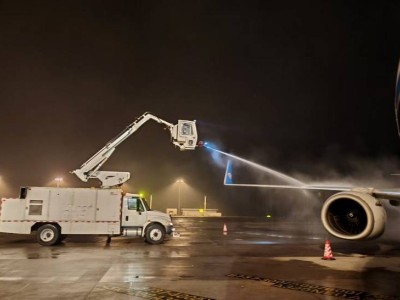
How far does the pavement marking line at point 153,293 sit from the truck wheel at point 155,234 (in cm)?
998

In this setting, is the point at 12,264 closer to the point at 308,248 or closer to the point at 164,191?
the point at 308,248

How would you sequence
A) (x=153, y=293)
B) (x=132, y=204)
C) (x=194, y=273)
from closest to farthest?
1. (x=153, y=293)
2. (x=194, y=273)
3. (x=132, y=204)

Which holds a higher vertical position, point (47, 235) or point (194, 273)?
point (47, 235)

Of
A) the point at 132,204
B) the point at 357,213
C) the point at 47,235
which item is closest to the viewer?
the point at 357,213

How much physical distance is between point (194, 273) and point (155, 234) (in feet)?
27.2

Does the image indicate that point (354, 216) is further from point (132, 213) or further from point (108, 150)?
point (108, 150)

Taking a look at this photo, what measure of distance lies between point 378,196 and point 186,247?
10154 mm

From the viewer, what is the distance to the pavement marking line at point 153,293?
881cm

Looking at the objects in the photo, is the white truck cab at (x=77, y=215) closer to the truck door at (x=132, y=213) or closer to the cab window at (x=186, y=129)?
the truck door at (x=132, y=213)

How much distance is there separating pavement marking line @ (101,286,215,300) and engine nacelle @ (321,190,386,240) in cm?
393

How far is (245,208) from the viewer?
77.5 meters

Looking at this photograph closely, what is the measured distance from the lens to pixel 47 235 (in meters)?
18.8

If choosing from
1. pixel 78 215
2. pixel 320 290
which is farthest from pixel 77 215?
pixel 320 290

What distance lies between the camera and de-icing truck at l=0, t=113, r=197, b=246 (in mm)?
18812
